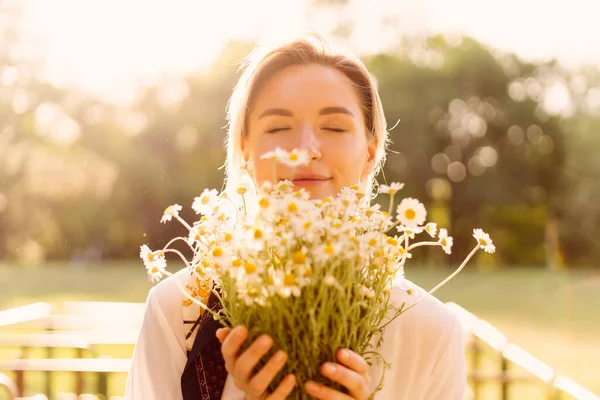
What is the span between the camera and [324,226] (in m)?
1.06

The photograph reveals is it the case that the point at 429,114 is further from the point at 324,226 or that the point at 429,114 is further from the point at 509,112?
the point at 324,226

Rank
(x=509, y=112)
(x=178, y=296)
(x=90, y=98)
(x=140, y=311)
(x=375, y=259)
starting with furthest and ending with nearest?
1. (x=509, y=112)
2. (x=90, y=98)
3. (x=140, y=311)
4. (x=178, y=296)
5. (x=375, y=259)

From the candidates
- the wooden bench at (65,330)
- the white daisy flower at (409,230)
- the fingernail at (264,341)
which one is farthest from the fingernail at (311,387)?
the wooden bench at (65,330)

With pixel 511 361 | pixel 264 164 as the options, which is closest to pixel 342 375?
pixel 264 164

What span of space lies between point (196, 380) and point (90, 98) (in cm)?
2096

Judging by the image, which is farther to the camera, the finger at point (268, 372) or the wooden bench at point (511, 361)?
the wooden bench at point (511, 361)

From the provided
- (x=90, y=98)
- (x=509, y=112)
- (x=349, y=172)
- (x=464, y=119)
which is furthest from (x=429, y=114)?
(x=349, y=172)

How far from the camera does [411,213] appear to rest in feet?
3.81

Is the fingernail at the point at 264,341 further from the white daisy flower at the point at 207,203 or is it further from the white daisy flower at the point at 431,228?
the white daisy flower at the point at 431,228

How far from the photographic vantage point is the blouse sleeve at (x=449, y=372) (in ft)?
5.04

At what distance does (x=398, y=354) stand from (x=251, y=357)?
0.56 m

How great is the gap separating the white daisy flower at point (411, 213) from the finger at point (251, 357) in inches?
12.1

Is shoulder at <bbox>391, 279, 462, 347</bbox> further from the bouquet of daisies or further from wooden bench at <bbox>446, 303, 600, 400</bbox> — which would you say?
the bouquet of daisies

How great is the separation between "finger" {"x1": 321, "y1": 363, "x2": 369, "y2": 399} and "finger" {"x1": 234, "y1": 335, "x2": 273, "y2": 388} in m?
0.10
